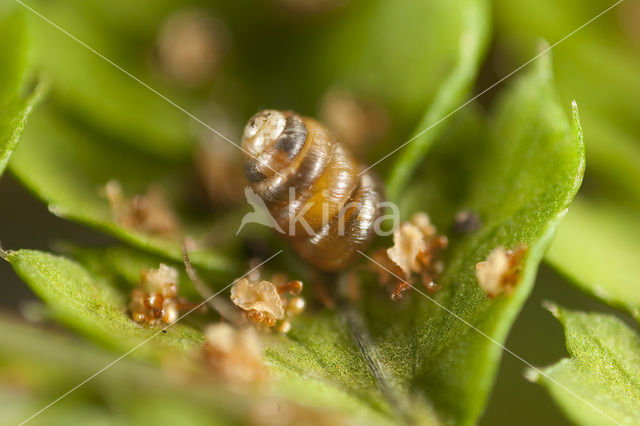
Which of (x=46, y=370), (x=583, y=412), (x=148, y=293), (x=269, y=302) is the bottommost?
(x=46, y=370)

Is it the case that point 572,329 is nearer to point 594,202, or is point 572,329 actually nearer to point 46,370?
point 594,202

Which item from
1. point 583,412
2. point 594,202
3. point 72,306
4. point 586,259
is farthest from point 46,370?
point 594,202

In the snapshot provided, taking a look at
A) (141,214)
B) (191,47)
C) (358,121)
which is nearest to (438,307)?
(358,121)

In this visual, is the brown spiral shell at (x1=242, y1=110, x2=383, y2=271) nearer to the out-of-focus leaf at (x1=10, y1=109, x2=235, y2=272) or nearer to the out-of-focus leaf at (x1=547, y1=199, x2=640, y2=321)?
the out-of-focus leaf at (x1=10, y1=109, x2=235, y2=272)

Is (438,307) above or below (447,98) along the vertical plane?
below

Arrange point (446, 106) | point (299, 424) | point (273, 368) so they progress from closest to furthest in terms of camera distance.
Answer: point (299, 424), point (273, 368), point (446, 106)

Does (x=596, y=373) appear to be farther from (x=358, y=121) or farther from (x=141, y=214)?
(x=141, y=214)

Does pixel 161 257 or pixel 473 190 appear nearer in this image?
pixel 161 257

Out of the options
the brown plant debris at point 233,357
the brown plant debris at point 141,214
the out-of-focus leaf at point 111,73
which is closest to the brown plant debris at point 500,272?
the brown plant debris at point 233,357
